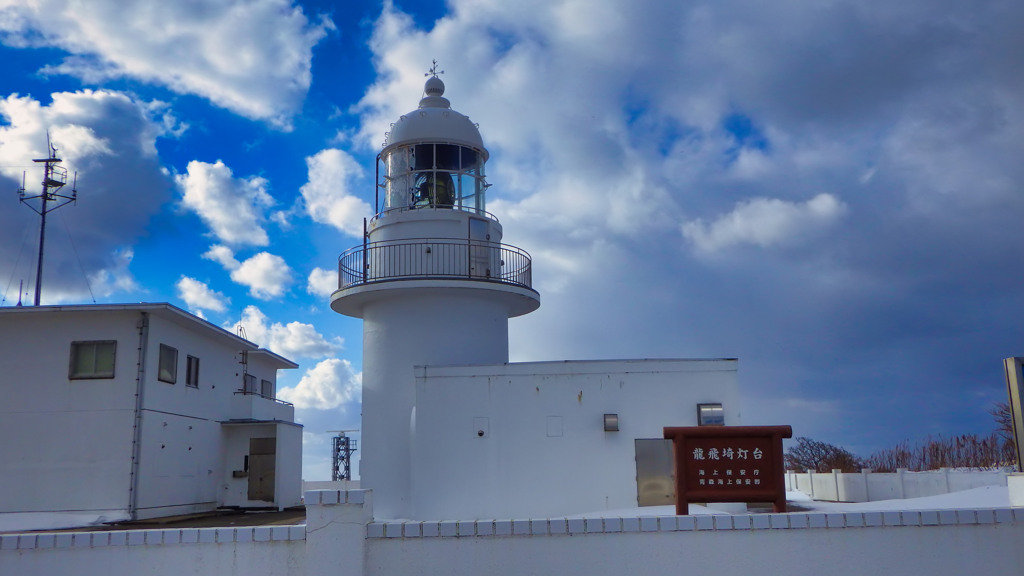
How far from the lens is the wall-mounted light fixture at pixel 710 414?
14141 mm

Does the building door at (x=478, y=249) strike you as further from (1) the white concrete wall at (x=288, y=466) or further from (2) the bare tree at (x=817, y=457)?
(2) the bare tree at (x=817, y=457)

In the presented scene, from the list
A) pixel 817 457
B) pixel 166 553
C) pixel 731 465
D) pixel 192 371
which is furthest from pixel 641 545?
pixel 817 457

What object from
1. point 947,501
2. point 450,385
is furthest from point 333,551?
point 947,501

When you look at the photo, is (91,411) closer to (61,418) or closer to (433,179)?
(61,418)

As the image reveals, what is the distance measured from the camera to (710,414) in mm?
14195

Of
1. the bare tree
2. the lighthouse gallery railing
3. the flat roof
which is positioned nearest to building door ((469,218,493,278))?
the lighthouse gallery railing

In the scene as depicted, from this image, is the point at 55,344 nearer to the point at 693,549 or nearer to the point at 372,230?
the point at 372,230

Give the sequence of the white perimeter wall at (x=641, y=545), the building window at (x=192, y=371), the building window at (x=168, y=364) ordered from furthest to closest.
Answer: the building window at (x=192, y=371)
the building window at (x=168, y=364)
the white perimeter wall at (x=641, y=545)

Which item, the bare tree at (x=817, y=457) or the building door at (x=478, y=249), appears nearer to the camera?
the building door at (x=478, y=249)

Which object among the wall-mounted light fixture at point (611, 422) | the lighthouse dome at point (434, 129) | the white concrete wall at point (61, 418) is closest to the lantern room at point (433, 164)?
the lighthouse dome at point (434, 129)

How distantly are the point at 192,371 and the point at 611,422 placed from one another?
1078 cm

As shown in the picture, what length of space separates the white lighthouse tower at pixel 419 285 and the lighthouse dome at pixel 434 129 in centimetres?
3

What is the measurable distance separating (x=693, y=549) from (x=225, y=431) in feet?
52.7

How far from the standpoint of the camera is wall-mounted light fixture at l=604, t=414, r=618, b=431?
14.1m
